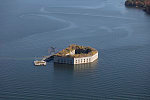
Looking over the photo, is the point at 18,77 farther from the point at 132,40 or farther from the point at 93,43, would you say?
the point at 132,40

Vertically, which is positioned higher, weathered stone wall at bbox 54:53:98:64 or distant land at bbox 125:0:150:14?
distant land at bbox 125:0:150:14

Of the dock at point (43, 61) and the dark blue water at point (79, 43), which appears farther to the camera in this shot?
the dock at point (43, 61)

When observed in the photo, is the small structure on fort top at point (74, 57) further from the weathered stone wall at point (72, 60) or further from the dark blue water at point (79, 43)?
the dark blue water at point (79, 43)

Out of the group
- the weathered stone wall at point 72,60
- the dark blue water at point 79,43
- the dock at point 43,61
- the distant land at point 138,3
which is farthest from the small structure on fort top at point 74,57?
the distant land at point 138,3

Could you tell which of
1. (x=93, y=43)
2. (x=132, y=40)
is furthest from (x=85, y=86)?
(x=132, y=40)

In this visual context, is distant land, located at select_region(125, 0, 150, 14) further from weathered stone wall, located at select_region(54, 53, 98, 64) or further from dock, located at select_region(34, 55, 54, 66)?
dock, located at select_region(34, 55, 54, 66)

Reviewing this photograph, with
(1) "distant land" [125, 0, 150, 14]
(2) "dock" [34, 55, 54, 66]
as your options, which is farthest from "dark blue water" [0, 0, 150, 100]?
(1) "distant land" [125, 0, 150, 14]

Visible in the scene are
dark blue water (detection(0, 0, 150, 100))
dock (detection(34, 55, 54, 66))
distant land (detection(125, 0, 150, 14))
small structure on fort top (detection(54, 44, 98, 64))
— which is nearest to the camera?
dark blue water (detection(0, 0, 150, 100))

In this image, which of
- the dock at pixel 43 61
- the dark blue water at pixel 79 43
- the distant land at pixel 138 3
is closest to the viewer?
the dark blue water at pixel 79 43

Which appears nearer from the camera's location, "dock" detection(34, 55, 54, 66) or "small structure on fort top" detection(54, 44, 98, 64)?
"dock" detection(34, 55, 54, 66)
